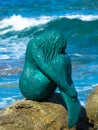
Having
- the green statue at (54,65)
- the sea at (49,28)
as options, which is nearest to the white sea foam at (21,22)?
the sea at (49,28)

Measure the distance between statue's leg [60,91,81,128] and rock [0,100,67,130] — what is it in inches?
3.0

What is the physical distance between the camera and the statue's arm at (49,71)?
18.1ft

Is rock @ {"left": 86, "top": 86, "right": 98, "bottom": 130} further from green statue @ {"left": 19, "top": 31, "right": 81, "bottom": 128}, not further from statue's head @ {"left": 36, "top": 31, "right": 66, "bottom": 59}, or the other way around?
statue's head @ {"left": 36, "top": 31, "right": 66, "bottom": 59}

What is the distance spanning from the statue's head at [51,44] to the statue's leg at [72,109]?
14.2 inches

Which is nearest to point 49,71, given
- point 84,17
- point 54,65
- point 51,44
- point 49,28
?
point 54,65

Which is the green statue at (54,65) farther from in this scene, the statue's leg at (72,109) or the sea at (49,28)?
the sea at (49,28)

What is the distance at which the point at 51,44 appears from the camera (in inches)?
218

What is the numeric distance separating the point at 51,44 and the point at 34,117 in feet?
2.14

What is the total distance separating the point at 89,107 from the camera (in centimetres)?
679

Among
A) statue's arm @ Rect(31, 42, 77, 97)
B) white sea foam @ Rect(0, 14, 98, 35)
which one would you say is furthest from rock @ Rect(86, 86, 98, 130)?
white sea foam @ Rect(0, 14, 98, 35)

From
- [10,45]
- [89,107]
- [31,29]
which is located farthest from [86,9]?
[89,107]

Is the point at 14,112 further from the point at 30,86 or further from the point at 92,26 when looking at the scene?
the point at 92,26

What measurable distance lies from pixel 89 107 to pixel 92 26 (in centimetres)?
1890

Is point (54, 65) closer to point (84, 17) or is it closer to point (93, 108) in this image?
point (93, 108)
